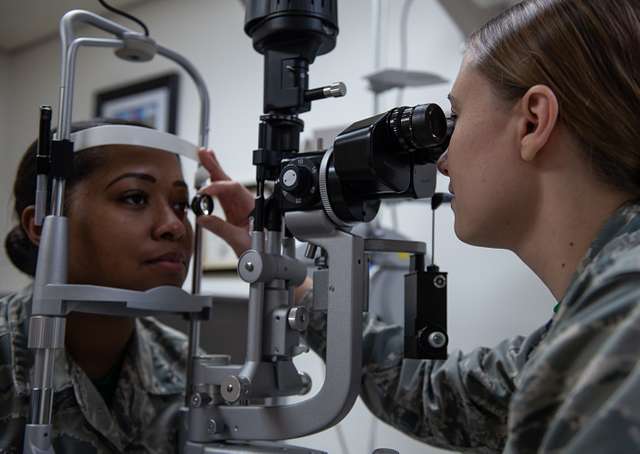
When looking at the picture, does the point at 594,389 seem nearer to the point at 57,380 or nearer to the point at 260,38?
the point at 260,38

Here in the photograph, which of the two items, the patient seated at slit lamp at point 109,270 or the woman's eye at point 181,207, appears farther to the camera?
the woman's eye at point 181,207

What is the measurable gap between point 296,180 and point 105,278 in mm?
446

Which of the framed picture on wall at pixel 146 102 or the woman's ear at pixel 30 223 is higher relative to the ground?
the framed picture on wall at pixel 146 102

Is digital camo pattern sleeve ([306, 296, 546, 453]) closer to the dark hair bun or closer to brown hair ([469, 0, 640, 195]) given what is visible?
brown hair ([469, 0, 640, 195])

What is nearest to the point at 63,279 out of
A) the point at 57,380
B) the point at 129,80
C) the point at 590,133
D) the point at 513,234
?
the point at 57,380

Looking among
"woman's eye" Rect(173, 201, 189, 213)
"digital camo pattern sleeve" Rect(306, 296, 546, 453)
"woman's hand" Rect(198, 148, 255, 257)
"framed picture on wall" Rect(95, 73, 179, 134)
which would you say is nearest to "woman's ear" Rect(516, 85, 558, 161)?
"digital camo pattern sleeve" Rect(306, 296, 546, 453)

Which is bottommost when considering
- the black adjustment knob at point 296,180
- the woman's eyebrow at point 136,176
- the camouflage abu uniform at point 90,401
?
the camouflage abu uniform at point 90,401

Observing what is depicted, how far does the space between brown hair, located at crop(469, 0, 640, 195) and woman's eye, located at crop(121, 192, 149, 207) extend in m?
0.70

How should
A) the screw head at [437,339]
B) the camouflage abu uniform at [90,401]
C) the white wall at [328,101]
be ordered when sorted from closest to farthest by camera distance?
the screw head at [437,339] → the camouflage abu uniform at [90,401] → the white wall at [328,101]

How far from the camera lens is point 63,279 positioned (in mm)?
948

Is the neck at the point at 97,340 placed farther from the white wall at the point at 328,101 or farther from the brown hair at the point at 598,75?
the brown hair at the point at 598,75

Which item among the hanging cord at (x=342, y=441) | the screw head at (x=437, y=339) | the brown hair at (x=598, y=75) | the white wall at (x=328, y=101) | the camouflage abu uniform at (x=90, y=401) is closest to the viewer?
the brown hair at (x=598, y=75)

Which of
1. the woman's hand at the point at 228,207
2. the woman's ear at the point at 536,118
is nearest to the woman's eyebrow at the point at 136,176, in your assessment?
the woman's hand at the point at 228,207

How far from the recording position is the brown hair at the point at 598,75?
0.70 m
